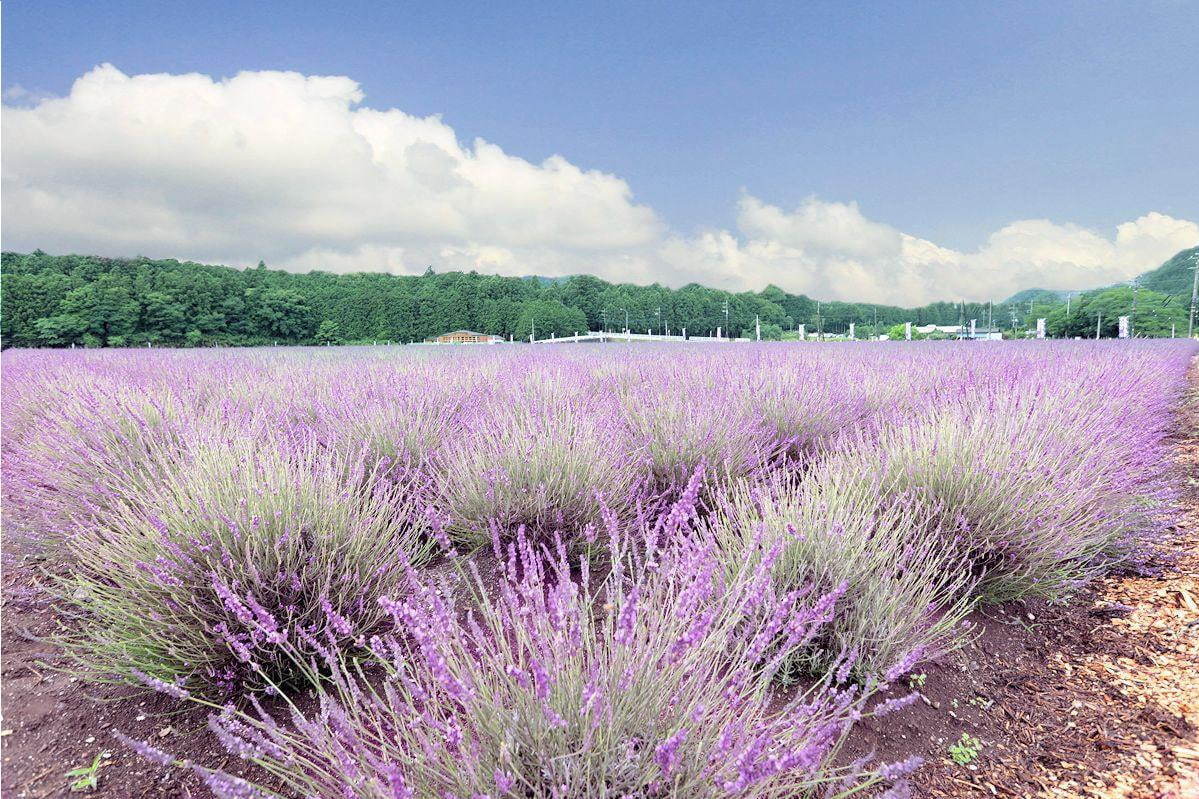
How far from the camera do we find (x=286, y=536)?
7.02ft

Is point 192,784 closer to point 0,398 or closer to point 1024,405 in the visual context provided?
point 1024,405

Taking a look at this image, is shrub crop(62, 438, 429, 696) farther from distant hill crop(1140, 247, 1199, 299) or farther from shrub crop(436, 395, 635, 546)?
distant hill crop(1140, 247, 1199, 299)

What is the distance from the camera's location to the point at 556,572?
9.41ft

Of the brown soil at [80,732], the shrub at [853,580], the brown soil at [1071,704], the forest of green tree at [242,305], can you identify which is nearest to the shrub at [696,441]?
the shrub at [853,580]

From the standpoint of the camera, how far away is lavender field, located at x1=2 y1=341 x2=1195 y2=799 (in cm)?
126

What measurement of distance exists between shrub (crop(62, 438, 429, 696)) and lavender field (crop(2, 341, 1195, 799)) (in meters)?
0.01

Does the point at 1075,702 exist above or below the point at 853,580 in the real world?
below

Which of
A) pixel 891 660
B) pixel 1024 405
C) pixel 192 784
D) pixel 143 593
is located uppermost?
pixel 1024 405

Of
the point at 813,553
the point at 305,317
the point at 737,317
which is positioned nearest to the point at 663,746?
the point at 813,553

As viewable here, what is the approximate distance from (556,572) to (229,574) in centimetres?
131

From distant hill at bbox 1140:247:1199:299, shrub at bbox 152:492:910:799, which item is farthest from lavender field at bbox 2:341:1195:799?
distant hill at bbox 1140:247:1199:299

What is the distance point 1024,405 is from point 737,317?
7237cm

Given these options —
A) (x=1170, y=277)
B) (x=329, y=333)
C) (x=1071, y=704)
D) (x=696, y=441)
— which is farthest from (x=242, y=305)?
(x=1170, y=277)

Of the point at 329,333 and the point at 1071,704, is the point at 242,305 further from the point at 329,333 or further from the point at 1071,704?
the point at 1071,704
